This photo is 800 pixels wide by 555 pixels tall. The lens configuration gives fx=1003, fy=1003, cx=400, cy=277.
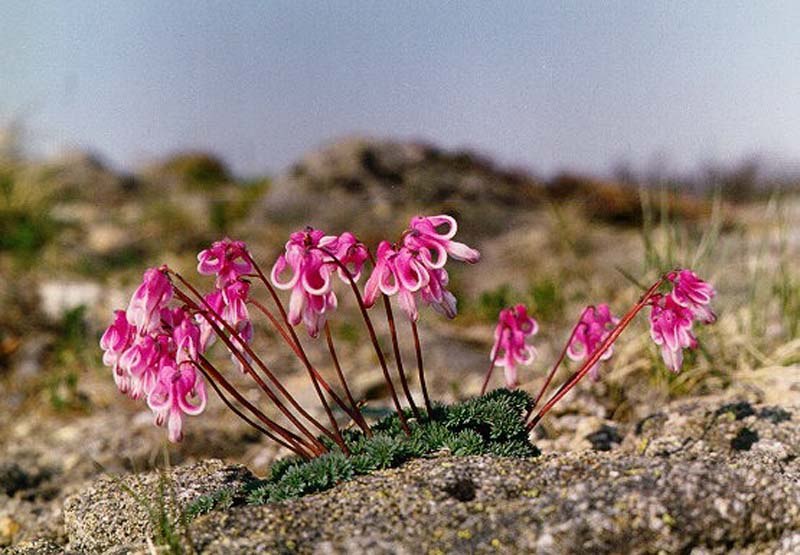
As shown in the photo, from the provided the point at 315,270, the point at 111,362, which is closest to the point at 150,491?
the point at 111,362

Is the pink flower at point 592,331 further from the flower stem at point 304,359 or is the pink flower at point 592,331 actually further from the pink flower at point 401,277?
the pink flower at point 401,277

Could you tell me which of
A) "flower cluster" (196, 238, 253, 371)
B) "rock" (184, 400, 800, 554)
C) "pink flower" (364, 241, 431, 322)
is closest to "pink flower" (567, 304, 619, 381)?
"rock" (184, 400, 800, 554)

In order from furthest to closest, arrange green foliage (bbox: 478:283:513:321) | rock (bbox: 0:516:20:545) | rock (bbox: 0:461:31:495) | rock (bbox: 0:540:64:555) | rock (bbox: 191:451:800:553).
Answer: green foliage (bbox: 478:283:513:321), rock (bbox: 0:461:31:495), rock (bbox: 0:516:20:545), rock (bbox: 0:540:64:555), rock (bbox: 191:451:800:553)

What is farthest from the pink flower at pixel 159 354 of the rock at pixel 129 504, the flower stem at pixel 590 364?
the flower stem at pixel 590 364

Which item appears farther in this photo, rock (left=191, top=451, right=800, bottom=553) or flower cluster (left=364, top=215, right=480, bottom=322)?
flower cluster (left=364, top=215, right=480, bottom=322)

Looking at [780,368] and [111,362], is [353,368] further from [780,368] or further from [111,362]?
[111,362]

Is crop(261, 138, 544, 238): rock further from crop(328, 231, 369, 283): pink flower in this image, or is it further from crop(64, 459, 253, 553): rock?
crop(328, 231, 369, 283): pink flower
